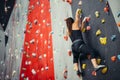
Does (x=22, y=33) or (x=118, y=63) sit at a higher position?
(x=22, y=33)

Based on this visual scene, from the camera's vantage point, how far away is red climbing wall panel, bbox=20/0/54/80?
489cm

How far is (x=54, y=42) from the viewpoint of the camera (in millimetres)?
4816

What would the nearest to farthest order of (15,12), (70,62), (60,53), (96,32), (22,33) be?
1. (96,32)
2. (70,62)
3. (60,53)
4. (22,33)
5. (15,12)

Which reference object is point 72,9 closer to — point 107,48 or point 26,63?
point 107,48

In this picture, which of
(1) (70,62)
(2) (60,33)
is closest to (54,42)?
(2) (60,33)

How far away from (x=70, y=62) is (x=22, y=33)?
1.95 metres

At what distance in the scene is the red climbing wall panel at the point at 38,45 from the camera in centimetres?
489

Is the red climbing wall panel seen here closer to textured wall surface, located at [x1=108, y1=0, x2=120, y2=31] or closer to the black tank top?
the black tank top

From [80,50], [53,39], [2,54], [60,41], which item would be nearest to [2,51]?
[2,54]

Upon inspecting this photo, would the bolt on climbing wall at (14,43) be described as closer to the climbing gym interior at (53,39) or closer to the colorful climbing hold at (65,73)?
the climbing gym interior at (53,39)

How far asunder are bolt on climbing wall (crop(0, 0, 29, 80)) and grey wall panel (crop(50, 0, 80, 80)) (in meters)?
1.19

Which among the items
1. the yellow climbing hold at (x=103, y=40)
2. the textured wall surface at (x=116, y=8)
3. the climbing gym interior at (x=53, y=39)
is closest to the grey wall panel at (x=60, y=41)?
the climbing gym interior at (x=53, y=39)

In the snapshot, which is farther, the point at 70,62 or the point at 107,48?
Answer: the point at 70,62

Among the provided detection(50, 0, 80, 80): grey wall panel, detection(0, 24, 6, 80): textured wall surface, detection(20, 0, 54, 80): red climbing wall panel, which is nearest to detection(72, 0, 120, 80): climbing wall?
detection(50, 0, 80, 80): grey wall panel
